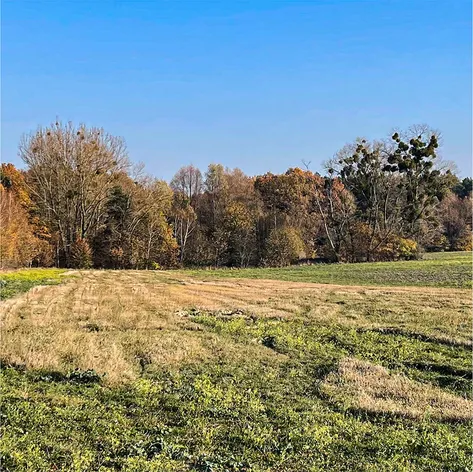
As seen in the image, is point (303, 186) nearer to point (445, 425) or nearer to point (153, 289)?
point (153, 289)

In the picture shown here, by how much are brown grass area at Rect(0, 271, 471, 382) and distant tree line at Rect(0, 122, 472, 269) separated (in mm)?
24247

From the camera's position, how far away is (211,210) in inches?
2731

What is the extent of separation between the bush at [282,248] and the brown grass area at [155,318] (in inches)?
1175

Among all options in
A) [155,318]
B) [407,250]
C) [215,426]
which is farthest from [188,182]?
[215,426]

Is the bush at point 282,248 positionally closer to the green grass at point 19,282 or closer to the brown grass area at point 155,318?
the brown grass area at point 155,318

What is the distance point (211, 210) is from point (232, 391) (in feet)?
200

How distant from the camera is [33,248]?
151 feet

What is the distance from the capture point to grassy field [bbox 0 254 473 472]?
6180mm

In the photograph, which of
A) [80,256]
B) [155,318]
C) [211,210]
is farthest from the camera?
[211,210]

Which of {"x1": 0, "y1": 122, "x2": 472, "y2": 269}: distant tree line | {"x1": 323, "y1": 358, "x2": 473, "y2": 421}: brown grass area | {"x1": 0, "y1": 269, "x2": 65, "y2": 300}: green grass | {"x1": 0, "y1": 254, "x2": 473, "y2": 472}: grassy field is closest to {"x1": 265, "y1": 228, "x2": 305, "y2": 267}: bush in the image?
{"x1": 0, "y1": 122, "x2": 472, "y2": 269}: distant tree line

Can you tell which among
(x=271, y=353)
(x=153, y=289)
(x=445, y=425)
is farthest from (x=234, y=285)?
(x=445, y=425)

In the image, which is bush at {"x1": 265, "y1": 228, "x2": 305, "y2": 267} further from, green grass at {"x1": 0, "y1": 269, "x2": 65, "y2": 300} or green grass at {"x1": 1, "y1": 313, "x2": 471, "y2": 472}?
green grass at {"x1": 1, "y1": 313, "x2": 471, "y2": 472}

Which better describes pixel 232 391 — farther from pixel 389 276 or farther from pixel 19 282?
pixel 389 276

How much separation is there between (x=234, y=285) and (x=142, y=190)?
29044mm
